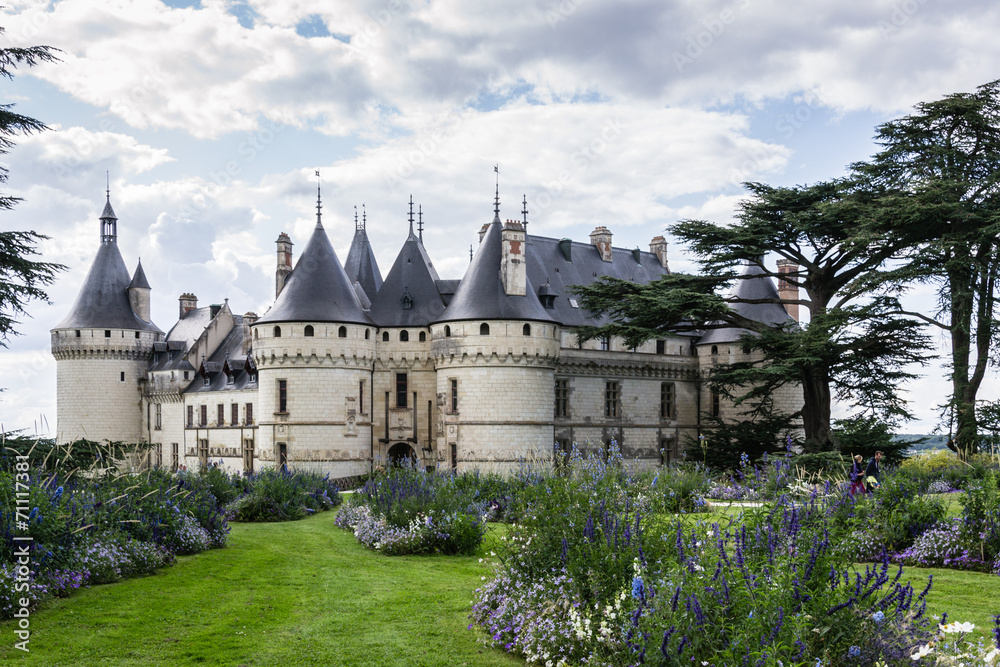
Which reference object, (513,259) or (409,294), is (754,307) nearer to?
(513,259)

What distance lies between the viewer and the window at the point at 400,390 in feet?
109

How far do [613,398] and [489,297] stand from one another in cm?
902

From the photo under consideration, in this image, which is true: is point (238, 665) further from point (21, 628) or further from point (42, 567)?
point (42, 567)

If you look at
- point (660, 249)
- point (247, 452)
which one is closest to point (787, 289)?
point (660, 249)

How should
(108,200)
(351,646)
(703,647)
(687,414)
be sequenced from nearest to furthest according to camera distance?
(703,647) < (351,646) < (687,414) < (108,200)

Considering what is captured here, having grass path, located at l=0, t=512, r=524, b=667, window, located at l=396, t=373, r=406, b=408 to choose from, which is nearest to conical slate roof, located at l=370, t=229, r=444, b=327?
window, located at l=396, t=373, r=406, b=408

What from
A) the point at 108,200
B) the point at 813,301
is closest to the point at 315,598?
the point at 813,301

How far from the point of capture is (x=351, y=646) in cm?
827

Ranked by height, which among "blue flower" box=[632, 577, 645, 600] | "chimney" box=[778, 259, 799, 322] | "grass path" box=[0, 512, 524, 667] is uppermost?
"chimney" box=[778, 259, 799, 322]

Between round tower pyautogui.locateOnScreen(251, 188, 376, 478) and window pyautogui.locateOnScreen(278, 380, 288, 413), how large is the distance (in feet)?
0.12

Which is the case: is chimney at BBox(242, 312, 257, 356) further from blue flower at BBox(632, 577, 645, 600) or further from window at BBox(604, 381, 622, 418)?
blue flower at BBox(632, 577, 645, 600)

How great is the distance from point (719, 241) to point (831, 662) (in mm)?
25557

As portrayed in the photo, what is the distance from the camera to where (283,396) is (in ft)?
102

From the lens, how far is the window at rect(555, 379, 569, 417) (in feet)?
114
